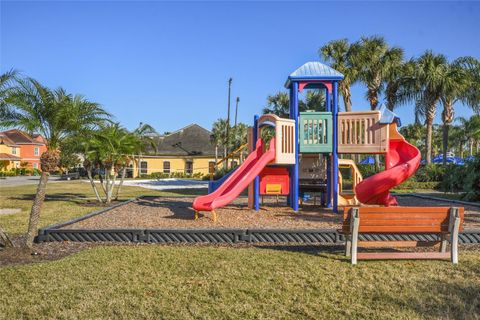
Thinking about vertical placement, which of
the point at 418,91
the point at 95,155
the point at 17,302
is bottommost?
the point at 17,302

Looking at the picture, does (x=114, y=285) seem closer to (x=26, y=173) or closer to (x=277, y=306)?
(x=277, y=306)

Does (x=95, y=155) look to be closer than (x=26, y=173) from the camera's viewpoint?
Yes

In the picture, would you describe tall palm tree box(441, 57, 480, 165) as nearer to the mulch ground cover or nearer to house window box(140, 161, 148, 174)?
the mulch ground cover

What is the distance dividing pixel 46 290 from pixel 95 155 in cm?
1171

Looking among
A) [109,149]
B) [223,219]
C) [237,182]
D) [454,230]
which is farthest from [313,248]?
[109,149]

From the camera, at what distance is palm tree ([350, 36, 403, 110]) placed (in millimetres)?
29281

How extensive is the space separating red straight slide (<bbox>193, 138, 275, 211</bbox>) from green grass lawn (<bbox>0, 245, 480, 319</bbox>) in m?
3.53

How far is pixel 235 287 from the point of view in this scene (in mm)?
5086

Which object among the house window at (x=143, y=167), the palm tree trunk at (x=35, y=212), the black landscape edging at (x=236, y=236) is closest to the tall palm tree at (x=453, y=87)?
the black landscape edging at (x=236, y=236)

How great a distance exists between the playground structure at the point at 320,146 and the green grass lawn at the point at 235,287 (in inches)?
165

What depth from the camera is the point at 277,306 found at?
14.7 ft

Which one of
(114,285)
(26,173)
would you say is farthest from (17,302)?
(26,173)

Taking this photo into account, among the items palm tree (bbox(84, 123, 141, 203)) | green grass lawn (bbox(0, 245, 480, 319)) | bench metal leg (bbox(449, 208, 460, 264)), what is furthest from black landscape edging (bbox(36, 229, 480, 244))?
palm tree (bbox(84, 123, 141, 203))

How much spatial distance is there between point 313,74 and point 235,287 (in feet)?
28.8
